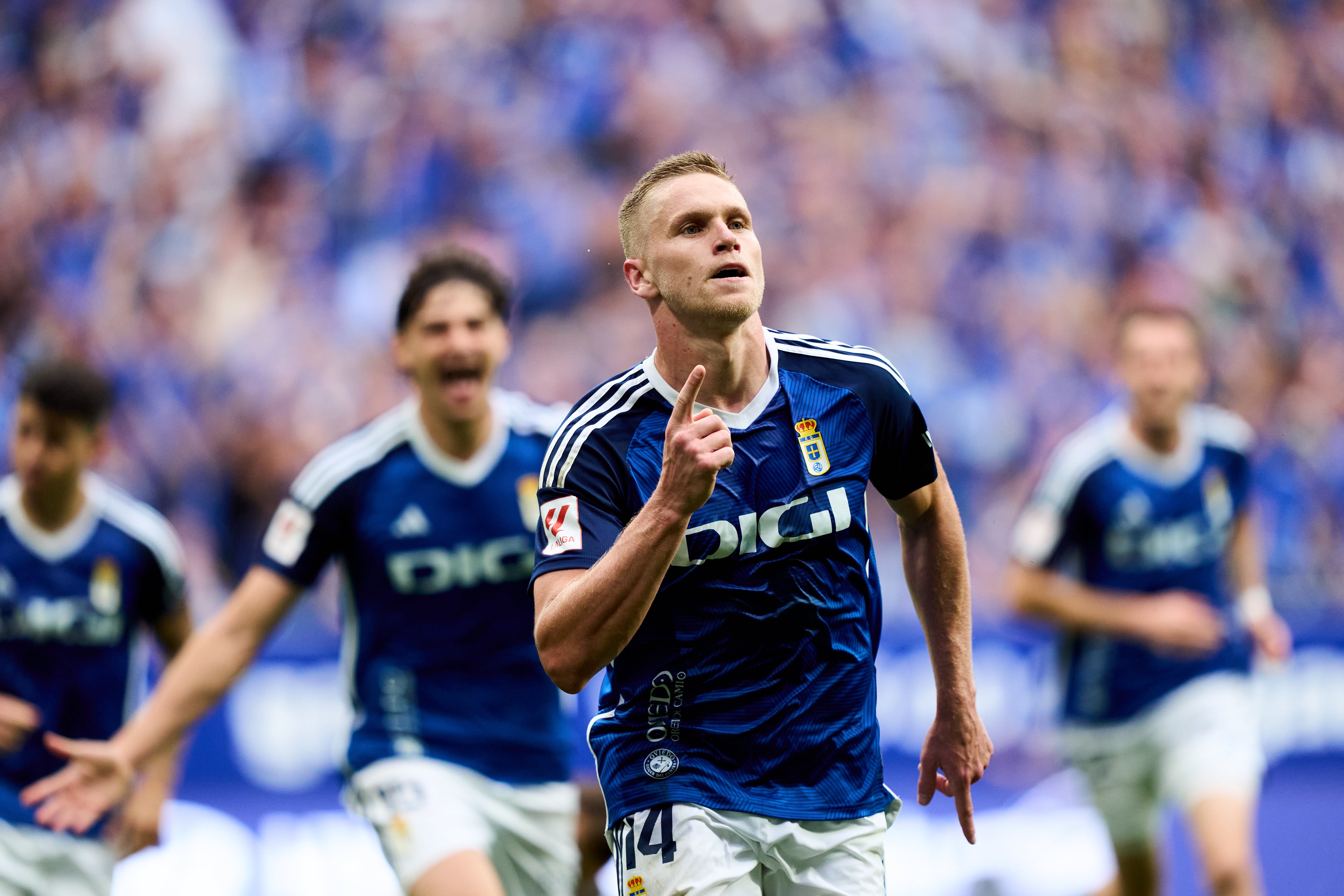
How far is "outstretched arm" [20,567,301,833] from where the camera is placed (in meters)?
5.30

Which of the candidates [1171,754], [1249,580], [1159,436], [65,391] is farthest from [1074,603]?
[65,391]

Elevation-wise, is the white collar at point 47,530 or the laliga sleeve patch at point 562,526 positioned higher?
the white collar at point 47,530

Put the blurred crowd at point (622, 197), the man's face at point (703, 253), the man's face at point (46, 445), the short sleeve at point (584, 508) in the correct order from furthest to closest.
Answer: the blurred crowd at point (622, 197) < the man's face at point (46, 445) < the man's face at point (703, 253) < the short sleeve at point (584, 508)

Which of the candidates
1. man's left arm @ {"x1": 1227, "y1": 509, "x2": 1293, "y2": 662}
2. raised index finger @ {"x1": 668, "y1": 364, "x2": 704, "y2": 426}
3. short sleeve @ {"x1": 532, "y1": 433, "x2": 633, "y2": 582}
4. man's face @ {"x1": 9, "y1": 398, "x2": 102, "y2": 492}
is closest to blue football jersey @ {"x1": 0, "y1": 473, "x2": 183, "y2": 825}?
man's face @ {"x1": 9, "y1": 398, "x2": 102, "y2": 492}

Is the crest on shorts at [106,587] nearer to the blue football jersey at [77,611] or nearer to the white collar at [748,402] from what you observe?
the blue football jersey at [77,611]

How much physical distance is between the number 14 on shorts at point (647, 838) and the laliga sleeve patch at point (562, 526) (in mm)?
668

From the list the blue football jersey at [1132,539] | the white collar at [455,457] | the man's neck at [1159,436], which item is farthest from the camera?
the man's neck at [1159,436]

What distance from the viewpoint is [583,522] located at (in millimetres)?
3480

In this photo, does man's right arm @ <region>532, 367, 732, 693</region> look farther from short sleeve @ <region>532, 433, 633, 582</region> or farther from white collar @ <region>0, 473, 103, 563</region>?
white collar @ <region>0, 473, 103, 563</region>

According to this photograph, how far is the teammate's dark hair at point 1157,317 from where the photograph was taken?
23.3 ft

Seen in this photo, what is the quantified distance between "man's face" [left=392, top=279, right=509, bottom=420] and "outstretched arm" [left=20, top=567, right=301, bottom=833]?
2.79ft

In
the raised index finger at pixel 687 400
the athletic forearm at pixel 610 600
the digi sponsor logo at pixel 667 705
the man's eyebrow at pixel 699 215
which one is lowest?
the digi sponsor logo at pixel 667 705

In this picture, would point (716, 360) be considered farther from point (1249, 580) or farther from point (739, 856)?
point (1249, 580)

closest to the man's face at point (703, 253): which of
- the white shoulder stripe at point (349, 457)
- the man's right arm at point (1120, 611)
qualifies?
the white shoulder stripe at point (349, 457)
